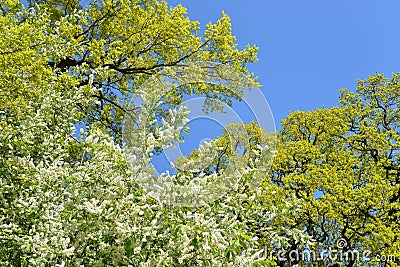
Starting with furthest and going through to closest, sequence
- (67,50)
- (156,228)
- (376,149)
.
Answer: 1. (376,149)
2. (67,50)
3. (156,228)

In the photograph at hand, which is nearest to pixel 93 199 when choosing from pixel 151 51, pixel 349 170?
pixel 151 51

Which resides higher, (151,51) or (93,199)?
(151,51)

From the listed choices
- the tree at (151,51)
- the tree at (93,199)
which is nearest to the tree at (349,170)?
the tree at (151,51)

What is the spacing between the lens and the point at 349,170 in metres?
14.9

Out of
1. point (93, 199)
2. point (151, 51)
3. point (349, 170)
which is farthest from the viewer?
point (349, 170)

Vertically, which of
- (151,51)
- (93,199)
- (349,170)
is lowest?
(93,199)

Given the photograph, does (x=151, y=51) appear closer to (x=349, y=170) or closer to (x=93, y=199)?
(x=349, y=170)

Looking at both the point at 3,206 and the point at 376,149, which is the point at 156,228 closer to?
the point at 3,206

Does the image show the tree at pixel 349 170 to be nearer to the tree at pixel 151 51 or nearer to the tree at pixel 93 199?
the tree at pixel 151 51

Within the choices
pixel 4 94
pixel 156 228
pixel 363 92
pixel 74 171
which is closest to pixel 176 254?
pixel 156 228

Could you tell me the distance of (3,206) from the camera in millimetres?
5117

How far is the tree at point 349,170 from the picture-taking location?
1352cm

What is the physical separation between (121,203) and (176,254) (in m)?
0.76

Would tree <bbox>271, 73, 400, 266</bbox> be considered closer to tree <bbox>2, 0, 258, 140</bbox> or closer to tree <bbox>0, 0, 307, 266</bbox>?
tree <bbox>2, 0, 258, 140</bbox>
